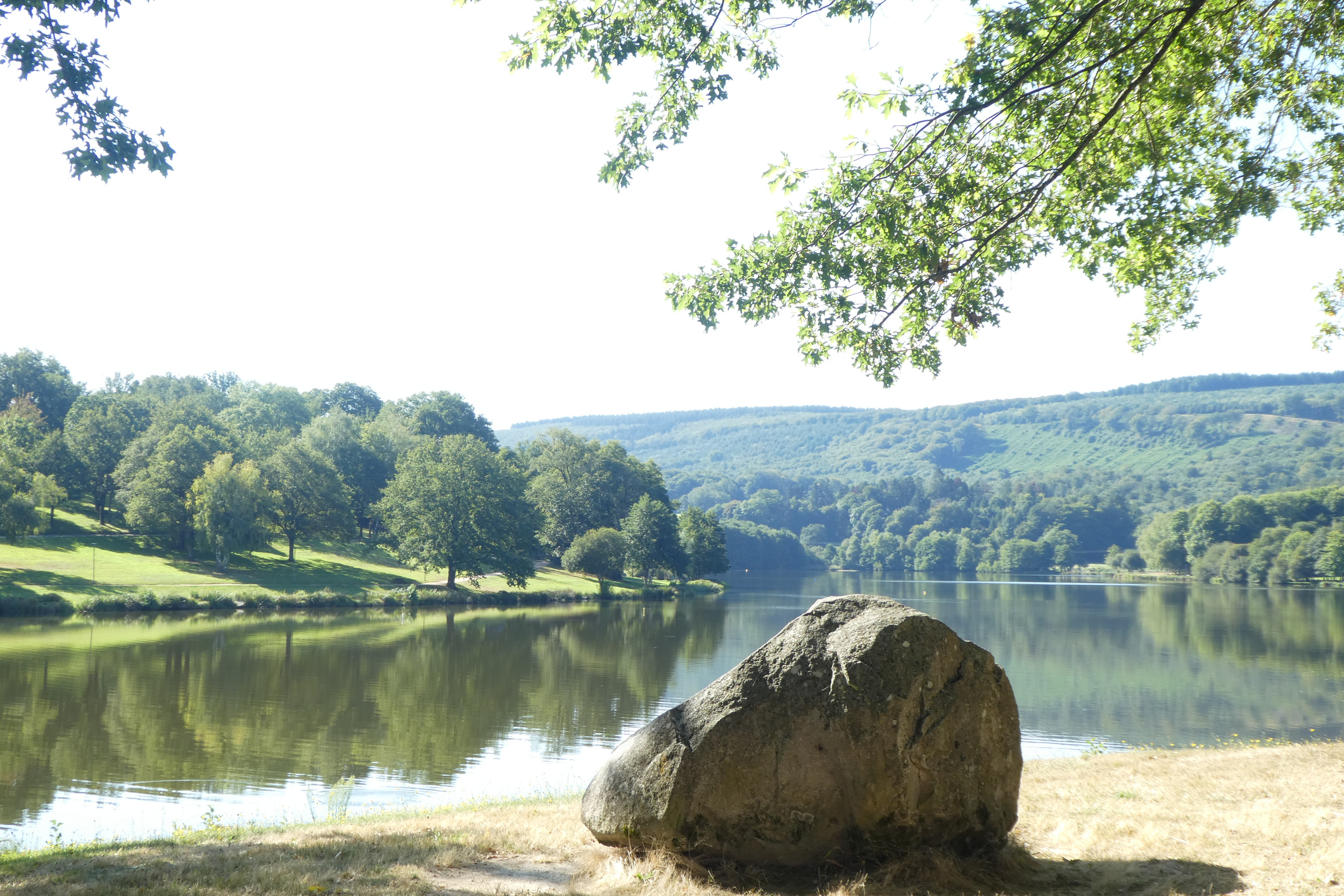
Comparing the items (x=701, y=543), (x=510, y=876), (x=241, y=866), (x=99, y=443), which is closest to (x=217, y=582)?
(x=99, y=443)

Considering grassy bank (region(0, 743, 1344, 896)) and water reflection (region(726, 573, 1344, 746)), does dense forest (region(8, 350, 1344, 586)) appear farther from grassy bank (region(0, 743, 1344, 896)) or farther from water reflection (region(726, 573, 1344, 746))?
grassy bank (region(0, 743, 1344, 896))

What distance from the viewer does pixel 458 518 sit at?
208 feet

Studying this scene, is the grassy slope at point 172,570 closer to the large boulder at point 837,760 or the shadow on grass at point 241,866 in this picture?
the shadow on grass at point 241,866

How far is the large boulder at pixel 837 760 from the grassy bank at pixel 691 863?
223 mm

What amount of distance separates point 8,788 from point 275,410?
89.4 m

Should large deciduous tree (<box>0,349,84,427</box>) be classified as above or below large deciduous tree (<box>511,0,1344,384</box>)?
above

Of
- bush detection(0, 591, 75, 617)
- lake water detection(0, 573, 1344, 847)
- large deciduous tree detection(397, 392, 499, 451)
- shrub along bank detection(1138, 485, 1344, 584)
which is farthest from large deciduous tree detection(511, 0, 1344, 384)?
shrub along bank detection(1138, 485, 1344, 584)

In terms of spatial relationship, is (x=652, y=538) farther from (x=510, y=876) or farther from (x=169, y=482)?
(x=510, y=876)

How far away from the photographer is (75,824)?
13.6 m

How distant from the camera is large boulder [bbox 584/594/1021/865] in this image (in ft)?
23.2

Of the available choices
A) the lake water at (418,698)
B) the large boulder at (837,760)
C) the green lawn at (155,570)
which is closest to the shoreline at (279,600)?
the green lawn at (155,570)

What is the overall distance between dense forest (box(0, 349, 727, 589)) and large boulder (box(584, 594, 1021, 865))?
5590 centimetres

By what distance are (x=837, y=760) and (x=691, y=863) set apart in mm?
1394

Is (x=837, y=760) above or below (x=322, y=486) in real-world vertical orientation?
below
